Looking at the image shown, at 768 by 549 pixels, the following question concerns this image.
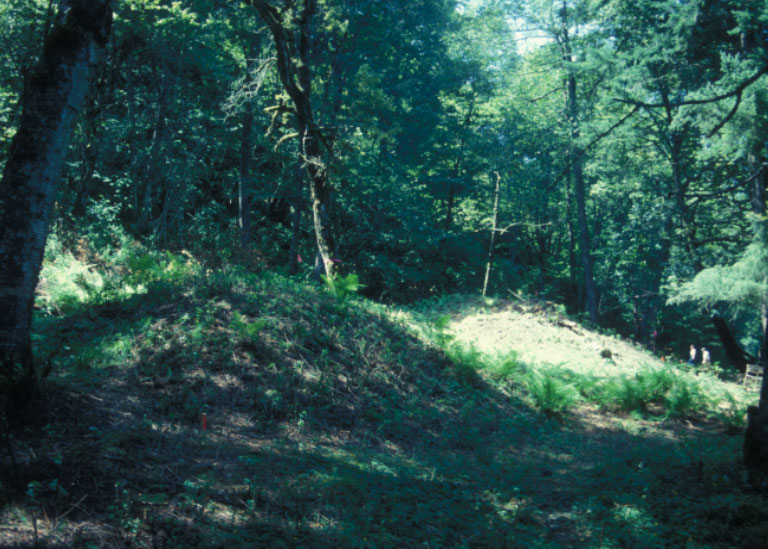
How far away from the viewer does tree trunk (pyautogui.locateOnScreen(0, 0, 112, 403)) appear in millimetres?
4078

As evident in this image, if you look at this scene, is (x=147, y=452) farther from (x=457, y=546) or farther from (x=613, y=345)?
(x=613, y=345)

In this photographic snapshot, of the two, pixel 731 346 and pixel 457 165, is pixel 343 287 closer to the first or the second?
pixel 457 165

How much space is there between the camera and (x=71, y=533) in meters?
2.98

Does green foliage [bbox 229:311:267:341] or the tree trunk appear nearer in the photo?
the tree trunk

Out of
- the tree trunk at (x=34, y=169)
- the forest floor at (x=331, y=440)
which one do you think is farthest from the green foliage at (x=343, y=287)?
the tree trunk at (x=34, y=169)

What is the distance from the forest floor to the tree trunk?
0.62m

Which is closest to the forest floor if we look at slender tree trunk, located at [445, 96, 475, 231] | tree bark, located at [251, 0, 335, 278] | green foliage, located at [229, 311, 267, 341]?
green foliage, located at [229, 311, 267, 341]

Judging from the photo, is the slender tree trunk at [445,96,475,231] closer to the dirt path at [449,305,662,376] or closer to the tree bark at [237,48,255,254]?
the dirt path at [449,305,662,376]

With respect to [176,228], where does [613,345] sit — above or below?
below

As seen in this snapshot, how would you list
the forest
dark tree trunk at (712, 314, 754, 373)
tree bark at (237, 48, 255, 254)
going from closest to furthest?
the forest → tree bark at (237, 48, 255, 254) → dark tree trunk at (712, 314, 754, 373)

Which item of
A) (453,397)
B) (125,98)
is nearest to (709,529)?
(453,397)

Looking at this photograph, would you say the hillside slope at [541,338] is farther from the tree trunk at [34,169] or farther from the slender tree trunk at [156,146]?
the slender tree trunk at [156,146]

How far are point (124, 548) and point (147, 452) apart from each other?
1.50m

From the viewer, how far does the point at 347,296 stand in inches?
401
